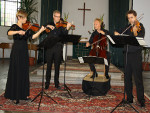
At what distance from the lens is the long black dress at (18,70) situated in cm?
340

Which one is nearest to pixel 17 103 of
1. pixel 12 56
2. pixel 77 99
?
pixel 12 56

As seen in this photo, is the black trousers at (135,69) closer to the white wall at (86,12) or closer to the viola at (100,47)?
the viola at (100,47)

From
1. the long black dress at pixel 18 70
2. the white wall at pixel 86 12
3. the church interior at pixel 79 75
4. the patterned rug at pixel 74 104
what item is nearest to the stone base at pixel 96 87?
the church interior at pixel 79 75

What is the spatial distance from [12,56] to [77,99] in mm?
1514

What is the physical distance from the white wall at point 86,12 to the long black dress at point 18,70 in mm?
6543

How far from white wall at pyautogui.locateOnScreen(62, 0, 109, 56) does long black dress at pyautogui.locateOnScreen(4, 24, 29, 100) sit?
6.54 meters

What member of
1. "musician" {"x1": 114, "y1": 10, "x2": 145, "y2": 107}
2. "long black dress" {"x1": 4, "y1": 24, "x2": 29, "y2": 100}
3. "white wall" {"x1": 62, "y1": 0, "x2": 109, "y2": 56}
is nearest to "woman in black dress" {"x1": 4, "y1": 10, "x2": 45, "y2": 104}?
"long black dress" {"x1": 4, "y1": 24, "x2": 29, "y2": 100}

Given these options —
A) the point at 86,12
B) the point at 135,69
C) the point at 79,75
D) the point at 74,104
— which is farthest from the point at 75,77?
the point at 86,12

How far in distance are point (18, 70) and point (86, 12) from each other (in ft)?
23.6

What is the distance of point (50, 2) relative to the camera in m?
9.55

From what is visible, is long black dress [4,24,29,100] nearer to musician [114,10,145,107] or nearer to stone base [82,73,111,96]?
stone base [82,73,111,96]

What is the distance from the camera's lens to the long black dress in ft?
11.1

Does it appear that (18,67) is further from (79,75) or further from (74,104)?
(79,75)

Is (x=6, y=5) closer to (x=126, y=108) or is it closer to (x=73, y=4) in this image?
(x=73, y=4)
